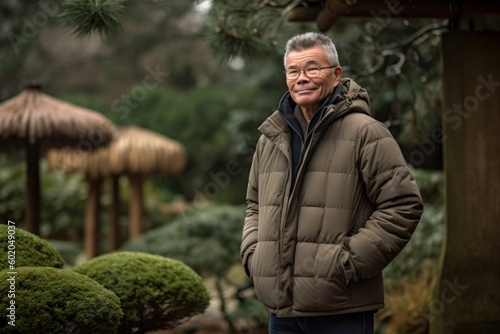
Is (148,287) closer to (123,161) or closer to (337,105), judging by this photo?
(337,105)

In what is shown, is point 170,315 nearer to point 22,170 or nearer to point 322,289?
point 322,289

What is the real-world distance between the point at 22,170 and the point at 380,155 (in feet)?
37.6

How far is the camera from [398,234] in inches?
125

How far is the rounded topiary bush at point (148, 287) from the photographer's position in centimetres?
457

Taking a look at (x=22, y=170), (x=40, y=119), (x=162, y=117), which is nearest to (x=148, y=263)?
(x=40, y=119)

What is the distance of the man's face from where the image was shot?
335cm

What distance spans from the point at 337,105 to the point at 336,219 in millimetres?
503

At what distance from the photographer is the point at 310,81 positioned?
11.0 ft

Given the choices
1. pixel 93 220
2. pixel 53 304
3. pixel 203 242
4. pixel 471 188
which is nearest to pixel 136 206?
pixel 93 220

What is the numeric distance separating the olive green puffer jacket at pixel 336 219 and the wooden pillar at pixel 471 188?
1.98 meters

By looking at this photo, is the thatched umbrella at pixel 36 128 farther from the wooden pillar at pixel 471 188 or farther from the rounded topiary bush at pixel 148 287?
the wooden pillar at pixel 471 188

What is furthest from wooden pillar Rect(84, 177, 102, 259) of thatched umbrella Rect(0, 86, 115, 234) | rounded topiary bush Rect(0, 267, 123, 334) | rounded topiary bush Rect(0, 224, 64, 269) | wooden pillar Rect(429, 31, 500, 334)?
rounded topiary bush Rect(0, 267, 123, 334)

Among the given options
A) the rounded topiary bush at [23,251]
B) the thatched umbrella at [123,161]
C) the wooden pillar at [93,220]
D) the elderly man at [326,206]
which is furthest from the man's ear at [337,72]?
the wooden pillar at [93,220]

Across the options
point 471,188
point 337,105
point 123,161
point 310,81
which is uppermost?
point 310,81
